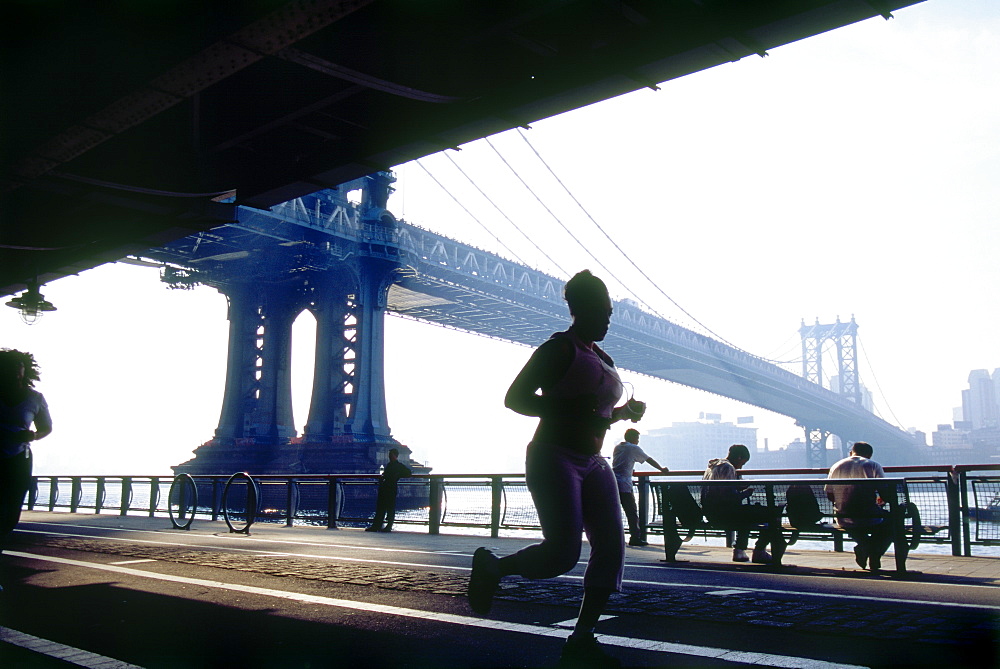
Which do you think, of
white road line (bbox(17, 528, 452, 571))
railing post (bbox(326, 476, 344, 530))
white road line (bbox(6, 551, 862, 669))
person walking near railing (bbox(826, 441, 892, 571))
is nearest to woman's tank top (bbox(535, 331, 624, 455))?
white road line (bbox(6, 551, 862, 669))

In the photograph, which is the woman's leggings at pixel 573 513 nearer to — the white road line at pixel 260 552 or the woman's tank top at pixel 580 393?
the woman's tank top at pixel 580 393

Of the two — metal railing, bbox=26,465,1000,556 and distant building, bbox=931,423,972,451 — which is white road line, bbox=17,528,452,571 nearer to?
metal railing, bbox=26,465,1000,556

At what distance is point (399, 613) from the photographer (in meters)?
5.14

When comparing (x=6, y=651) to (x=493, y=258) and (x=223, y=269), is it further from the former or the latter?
(x=493, y=258)

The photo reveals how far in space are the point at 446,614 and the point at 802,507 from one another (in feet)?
15.2

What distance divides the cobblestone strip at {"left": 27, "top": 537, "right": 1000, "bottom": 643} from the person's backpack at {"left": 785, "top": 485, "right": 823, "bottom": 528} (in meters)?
2.34

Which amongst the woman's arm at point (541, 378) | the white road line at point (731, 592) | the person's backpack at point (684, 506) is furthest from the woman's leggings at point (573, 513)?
the person's backpack at point (684, 506)

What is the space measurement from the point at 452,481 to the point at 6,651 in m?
10.7

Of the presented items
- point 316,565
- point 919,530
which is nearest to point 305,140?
point 316,565

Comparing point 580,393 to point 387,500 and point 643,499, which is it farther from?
point 387,500

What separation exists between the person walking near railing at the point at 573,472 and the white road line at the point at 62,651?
1.91 meters

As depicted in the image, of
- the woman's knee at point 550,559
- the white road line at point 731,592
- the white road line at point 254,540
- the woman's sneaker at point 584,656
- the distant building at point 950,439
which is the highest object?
the distant building at point 950,439

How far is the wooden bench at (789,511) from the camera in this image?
775cm

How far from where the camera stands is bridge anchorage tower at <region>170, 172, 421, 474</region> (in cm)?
4516
